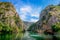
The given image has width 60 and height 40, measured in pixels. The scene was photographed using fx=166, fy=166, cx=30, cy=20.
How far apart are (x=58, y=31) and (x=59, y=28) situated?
1058cm

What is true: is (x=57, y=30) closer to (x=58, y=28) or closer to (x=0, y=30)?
(x=58, y=28)

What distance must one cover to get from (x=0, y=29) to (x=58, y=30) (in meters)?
66.8

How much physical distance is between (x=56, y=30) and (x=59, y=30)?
20.3 feet

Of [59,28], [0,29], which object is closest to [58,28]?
[59,28]

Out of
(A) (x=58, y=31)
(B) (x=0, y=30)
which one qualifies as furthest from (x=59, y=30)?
(B) (x=0, y=30)

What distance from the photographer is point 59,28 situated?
200 m

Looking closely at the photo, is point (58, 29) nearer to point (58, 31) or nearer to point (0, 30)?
point (58, 31)

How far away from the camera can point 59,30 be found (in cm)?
19062

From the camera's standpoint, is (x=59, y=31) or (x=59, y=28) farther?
(x=59, y=28)

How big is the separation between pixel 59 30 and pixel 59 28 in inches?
377

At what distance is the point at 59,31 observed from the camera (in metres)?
187

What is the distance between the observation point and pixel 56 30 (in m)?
196

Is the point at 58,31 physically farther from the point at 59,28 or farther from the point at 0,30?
the point at 0,30

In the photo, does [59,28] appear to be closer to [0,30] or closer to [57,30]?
[57,30]
